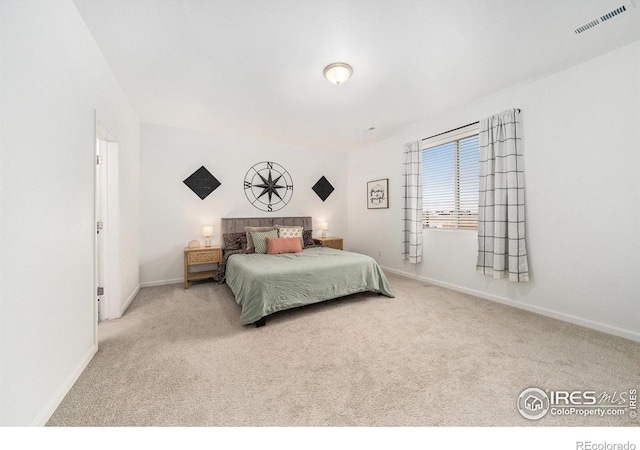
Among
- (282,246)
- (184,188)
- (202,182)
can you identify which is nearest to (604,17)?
(282,246)

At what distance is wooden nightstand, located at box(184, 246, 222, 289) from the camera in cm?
374

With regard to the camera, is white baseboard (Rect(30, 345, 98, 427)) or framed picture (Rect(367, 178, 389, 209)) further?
framed picture (Rect(367, 178, 389, 209))

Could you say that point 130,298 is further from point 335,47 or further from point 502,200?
point 502,200

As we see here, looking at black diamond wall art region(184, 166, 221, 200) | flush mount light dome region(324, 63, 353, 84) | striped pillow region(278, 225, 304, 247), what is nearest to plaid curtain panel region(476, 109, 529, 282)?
flush mount light dome region(324, 63, 353, 84)

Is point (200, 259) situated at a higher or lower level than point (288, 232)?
lower

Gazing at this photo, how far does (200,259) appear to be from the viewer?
3830 millimetres

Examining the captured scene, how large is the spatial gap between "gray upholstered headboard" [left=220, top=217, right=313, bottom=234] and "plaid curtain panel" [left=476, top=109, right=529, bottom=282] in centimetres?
310

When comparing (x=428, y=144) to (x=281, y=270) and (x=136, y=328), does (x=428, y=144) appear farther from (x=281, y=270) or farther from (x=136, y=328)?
(x=136, y=328)

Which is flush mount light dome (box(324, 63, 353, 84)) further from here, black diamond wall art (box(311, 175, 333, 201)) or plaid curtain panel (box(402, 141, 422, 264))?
black diamond wall art (box(311, 175, 333, 201))

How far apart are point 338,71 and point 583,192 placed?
270 cm

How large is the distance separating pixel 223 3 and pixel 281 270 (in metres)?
2.28
